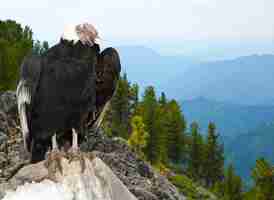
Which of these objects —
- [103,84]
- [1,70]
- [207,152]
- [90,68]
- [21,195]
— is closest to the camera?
[21,195]

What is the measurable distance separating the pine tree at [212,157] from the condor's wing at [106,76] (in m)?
50.4

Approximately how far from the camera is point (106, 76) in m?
8.16

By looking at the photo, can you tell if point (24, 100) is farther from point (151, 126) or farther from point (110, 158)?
point (151, 126)

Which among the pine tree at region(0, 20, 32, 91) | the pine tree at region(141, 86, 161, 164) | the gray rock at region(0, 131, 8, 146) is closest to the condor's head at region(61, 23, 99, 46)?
the gray rock at region(0, 131, 8, 146)

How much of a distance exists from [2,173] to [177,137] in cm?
4482

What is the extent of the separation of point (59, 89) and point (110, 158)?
39.1 ft

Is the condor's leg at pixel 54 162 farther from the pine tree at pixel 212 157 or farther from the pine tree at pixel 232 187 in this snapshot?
the pine tree at pixel 212 157

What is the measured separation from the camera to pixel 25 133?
768 centimetres

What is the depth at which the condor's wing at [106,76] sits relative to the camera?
811 centimetres

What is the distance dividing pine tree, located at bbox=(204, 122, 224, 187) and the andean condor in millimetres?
51149

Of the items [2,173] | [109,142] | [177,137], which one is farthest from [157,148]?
[2,173]

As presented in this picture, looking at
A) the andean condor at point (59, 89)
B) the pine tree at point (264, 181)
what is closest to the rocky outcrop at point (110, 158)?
the andean condor at point (59, 89)

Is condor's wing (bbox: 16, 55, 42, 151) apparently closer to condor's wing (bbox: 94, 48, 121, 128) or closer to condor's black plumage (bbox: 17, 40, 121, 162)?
condor's black plumage (bbox: 17, 40, 121, 162)

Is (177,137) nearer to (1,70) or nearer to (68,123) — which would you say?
(1,70)
